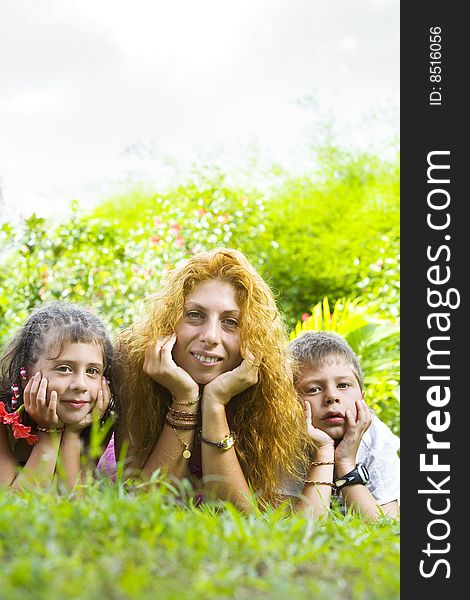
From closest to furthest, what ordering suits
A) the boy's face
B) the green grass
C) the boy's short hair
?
the green grass < the boy's face < the boy's short hair

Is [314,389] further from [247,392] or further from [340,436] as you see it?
[247,392]

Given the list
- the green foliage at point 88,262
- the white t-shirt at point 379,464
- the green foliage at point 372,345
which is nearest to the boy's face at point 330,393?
the white t-shirt at point 379,464

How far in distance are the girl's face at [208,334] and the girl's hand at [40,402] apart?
57cm

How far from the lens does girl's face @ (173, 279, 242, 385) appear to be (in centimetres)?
347

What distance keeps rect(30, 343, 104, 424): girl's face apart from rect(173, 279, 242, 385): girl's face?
1.18ft

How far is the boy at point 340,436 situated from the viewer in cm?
358

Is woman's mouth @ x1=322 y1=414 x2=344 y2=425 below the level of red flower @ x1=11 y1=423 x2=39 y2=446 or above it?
above

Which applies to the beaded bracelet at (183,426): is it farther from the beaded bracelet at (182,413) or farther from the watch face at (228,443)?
the watch face at (228,443)

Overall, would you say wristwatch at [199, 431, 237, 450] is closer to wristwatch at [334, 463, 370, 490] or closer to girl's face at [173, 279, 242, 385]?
girl's face at [173, 279, 242, 385]

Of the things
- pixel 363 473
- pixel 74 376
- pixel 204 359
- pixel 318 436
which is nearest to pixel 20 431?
pixel 74 376

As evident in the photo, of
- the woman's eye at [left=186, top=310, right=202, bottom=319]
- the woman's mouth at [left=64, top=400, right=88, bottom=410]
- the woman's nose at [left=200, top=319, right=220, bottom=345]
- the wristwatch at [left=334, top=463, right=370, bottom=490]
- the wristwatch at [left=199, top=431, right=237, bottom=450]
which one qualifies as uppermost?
the woman's eye at [left=186, top=310, right=202, bottom=319]

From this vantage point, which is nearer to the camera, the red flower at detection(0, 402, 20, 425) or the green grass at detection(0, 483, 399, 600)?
the green grass at detection(0, 483, 399, 600)

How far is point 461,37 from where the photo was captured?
291cm

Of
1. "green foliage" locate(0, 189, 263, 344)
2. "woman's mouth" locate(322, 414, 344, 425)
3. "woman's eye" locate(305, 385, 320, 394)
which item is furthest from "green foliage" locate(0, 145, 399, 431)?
"woman's mouth" locate(322, 414, 344, 425)
